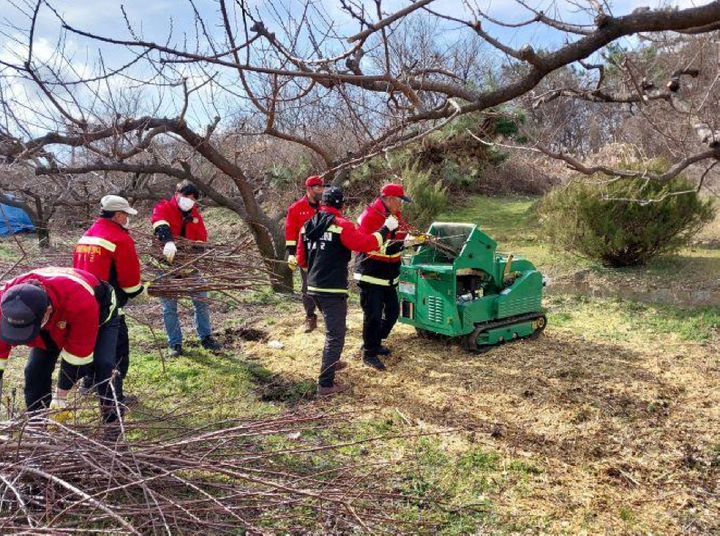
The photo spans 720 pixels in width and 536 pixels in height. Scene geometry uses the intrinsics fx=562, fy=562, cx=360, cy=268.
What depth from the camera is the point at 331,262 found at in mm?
4898

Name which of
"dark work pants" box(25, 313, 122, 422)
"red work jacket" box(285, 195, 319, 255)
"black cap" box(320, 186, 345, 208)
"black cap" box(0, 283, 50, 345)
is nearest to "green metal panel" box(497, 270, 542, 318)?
"black cap" box(320, 186, 345, 208)

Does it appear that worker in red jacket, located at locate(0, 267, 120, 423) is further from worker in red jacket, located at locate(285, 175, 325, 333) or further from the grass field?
worker in red jacket, located at locate(285, 175, 325, 333)

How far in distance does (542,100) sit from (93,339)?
442 centimetres

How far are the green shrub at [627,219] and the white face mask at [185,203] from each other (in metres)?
6.78

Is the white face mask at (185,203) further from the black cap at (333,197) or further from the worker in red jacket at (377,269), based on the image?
the worker in red jacket at (377,269)

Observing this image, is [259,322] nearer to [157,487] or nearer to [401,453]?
[401,453]

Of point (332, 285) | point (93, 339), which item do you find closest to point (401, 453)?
point (332, 285)

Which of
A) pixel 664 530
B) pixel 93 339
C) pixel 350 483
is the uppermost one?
pixel 93 339

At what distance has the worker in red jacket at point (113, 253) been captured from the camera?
4.30 meters

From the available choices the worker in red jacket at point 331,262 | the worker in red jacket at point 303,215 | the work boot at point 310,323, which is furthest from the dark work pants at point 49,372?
the work boot at point 310,323

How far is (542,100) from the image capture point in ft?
17.8

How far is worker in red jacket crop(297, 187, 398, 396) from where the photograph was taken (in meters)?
4.84

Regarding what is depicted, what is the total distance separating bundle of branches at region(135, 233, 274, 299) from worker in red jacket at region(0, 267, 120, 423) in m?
1.22

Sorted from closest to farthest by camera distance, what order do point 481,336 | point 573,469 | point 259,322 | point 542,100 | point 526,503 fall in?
point 526,503 → point 573,469 → point 542,100 → point 481,336 → point 259,322
